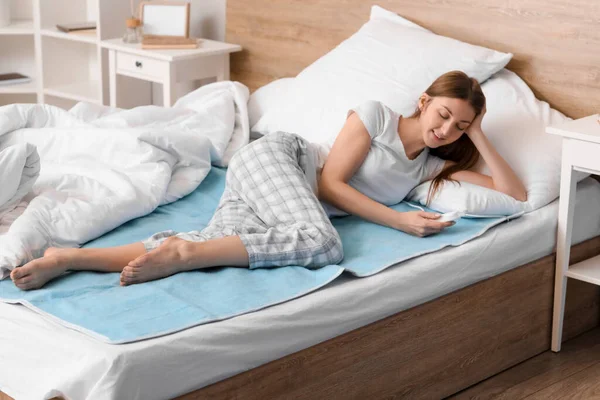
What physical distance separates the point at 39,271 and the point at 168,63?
1620mm

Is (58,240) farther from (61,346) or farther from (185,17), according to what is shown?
(185,17)

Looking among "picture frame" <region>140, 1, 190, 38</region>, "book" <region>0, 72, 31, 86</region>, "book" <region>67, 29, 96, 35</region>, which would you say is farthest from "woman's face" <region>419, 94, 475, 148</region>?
"book" <region>0, 72, 31, 86</region>

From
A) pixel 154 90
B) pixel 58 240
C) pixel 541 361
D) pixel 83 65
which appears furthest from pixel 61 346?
pixel 83 65

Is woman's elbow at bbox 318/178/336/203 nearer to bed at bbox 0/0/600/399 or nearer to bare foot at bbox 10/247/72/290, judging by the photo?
bed at bbox 0/0/600/399

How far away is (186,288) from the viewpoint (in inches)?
70.7

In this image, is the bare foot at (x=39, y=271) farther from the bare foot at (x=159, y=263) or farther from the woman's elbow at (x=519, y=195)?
the woman's elbow at (x=519, y=195)

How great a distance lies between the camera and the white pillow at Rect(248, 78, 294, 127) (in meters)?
2.97

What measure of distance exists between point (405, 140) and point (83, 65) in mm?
2160

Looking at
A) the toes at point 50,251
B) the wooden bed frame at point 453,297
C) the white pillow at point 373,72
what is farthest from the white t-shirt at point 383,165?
the toes at point 50,251

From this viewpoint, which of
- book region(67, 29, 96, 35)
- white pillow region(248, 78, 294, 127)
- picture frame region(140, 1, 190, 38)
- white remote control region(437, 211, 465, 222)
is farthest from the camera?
book region(67, 29, 96, 35)

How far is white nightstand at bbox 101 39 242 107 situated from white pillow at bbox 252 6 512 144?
0.55 meters

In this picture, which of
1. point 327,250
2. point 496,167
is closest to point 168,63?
point 496,167

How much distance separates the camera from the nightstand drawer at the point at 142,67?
130 inches

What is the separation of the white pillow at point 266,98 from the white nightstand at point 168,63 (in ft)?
Answer: 1.29
